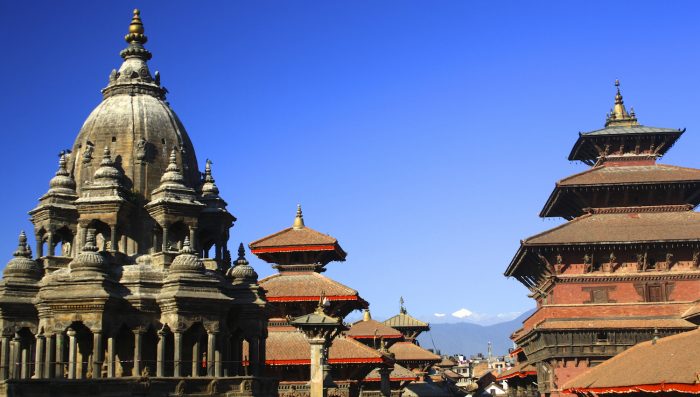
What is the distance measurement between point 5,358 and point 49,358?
3.14 metres

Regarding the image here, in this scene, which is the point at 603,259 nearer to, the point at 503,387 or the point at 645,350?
the point at 645,350

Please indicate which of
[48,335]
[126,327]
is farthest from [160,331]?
[48,335]

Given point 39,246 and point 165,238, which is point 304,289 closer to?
point 165,238

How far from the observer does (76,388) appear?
3019cm

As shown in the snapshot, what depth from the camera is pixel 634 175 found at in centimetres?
4588

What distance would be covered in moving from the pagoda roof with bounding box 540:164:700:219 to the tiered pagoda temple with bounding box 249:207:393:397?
12707 millimetres

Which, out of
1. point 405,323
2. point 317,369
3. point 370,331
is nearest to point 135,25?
point 317,369

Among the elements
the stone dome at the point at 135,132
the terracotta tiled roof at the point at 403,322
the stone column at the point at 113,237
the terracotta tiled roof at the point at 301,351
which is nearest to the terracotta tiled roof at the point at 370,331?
the terracotta tiled roof at the point at 403,322

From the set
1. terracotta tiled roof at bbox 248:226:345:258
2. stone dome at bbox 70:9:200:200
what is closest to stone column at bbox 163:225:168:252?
stone dome at bbox 70:9:200:200

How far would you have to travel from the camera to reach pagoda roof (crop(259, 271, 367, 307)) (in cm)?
4653

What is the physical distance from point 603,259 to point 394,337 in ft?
97.9

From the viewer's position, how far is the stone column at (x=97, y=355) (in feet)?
105

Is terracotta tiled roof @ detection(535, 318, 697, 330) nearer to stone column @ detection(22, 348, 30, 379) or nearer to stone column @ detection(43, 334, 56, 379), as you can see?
stone column @ detection(43, 334, 56, 379)

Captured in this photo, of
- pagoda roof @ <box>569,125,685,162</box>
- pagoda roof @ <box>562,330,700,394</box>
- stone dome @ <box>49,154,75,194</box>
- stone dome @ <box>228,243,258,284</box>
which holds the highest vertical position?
pagoda roof @ <box>569,125,685,162</box>
